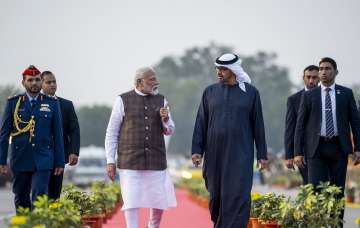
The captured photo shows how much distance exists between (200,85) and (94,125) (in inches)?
2049

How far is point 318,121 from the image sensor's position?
44.0 ft

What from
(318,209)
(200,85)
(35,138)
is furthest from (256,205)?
(200,85)

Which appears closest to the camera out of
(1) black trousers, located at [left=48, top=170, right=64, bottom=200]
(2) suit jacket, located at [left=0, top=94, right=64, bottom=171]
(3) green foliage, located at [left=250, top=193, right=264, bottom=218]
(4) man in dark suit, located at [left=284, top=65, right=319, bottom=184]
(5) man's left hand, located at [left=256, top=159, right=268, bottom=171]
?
(5) man's left hand, located at [left=256, top=159, right=268, bottom=171]

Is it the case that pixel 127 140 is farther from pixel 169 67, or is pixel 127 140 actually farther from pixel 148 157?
pixel 169 67

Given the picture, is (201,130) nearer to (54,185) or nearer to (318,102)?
(318,102)

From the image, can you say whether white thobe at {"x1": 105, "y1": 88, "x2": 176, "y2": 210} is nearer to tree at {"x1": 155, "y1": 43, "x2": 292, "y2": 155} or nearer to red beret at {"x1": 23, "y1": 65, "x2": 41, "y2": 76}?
red beret at {"x1": 23, "y1": 65, "x2": 41, "y2": 76}

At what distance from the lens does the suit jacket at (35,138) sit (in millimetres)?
12719

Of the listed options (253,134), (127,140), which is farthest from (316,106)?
(127,140)

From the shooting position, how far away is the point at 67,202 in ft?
37.9

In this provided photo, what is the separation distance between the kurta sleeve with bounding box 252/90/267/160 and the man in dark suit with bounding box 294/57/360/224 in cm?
115

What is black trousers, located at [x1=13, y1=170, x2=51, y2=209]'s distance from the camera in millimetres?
12609

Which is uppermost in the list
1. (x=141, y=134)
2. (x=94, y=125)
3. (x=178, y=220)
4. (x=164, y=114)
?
(x=164, y=114)

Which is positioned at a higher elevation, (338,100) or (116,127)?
(338,100)

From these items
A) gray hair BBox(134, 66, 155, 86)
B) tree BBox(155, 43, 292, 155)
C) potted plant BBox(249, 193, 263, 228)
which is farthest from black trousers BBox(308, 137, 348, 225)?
tree BBox(155, 43, 292, 155)
